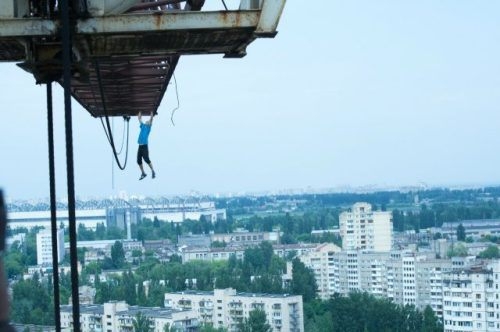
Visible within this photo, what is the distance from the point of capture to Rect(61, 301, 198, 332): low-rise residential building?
3234 cm

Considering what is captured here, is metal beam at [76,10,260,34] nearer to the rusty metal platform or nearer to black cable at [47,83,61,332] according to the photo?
the rusty metal platform

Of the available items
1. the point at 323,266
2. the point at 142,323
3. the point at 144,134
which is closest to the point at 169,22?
the point at 144,134

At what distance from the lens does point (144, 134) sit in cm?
398

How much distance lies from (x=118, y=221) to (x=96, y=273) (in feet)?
106

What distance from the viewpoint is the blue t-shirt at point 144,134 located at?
393cm

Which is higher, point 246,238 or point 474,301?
point 246,238

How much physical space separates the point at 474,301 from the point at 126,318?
9391 mm

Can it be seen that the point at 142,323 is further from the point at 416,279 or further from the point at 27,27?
the point at 27,27

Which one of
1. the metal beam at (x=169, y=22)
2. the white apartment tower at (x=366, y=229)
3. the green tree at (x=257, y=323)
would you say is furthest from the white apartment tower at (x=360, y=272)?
the metal beam at (x=169, y=22)

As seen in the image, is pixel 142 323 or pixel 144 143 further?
pixel 142 323

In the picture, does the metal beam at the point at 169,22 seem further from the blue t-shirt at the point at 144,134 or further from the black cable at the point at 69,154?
the blue t-shirt at the point at 144,134

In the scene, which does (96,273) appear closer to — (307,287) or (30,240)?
(307,287)

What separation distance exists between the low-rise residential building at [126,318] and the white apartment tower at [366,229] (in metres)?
22.5

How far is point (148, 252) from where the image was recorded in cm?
5344
